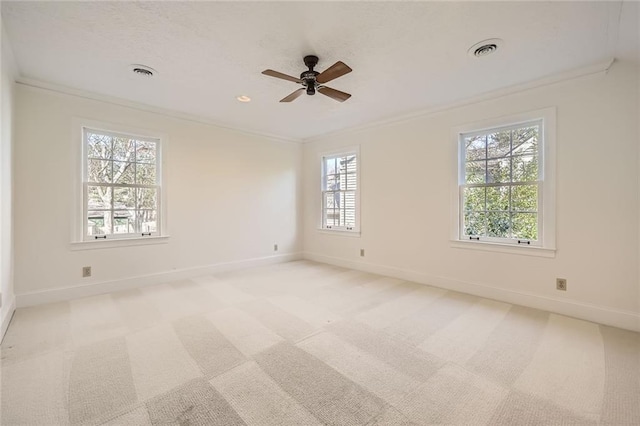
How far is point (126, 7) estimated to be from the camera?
193 centimetres

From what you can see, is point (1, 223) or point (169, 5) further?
point (1, 223)

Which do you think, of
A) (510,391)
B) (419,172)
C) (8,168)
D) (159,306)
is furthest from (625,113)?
(8,168)

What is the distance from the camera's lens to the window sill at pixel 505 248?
9.97 feet

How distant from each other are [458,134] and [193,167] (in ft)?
12.7

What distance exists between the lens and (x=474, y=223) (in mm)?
3645

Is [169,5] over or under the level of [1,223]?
over

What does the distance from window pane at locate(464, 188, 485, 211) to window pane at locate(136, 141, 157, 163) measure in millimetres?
4381

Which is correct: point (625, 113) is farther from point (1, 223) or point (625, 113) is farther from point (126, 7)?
point (1, 223)

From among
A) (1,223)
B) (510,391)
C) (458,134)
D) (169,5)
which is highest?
(169,5)

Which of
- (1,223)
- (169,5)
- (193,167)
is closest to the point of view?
(169,5)

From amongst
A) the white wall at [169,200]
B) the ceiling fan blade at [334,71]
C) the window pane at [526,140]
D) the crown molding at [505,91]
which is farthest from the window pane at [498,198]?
the white wall at [169,200]

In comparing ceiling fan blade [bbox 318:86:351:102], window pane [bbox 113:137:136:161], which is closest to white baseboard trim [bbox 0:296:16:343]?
window pane [bbox 113:137:136:161]

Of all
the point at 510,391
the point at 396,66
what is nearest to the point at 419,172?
the point at 396,66

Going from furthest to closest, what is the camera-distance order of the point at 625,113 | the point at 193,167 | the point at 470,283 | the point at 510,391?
the point at 193,167 → the point at 470,283 → the point at 625,113 → the point at 510,391
